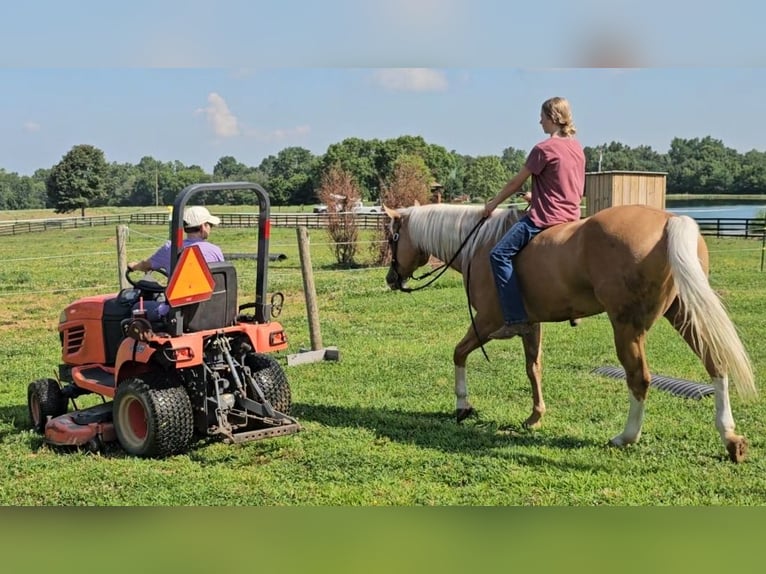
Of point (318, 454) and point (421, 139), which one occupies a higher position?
point (421, 139)

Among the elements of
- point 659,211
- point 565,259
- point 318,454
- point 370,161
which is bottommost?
point 318,454

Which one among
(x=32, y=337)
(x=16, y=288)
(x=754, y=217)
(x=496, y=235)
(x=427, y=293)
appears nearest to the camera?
(x=496, y=235)

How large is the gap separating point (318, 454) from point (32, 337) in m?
7.38

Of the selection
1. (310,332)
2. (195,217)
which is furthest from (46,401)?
(310,332)

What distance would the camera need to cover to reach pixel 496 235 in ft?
19.4

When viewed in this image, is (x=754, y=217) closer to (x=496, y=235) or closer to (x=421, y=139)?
(x=496, y=235)

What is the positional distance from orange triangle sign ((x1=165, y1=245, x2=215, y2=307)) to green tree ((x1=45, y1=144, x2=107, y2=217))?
7450 centimetres

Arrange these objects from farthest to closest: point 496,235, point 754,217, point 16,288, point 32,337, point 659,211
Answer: point 754,217 < point 16,288 < point 32,337 < point 496,235 < point 659,211

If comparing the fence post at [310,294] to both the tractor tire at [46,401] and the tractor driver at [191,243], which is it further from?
the tractor driver at [191,243]

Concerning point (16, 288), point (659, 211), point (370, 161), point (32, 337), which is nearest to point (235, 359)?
point (659, 211)

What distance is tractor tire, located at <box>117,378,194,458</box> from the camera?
4.82 meters

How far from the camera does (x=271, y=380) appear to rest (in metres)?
5.58

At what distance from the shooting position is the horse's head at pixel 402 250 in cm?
674

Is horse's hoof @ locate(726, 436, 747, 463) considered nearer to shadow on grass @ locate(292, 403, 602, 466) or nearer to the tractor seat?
shadow on grass @ locate(292, 403, 602, 466)
